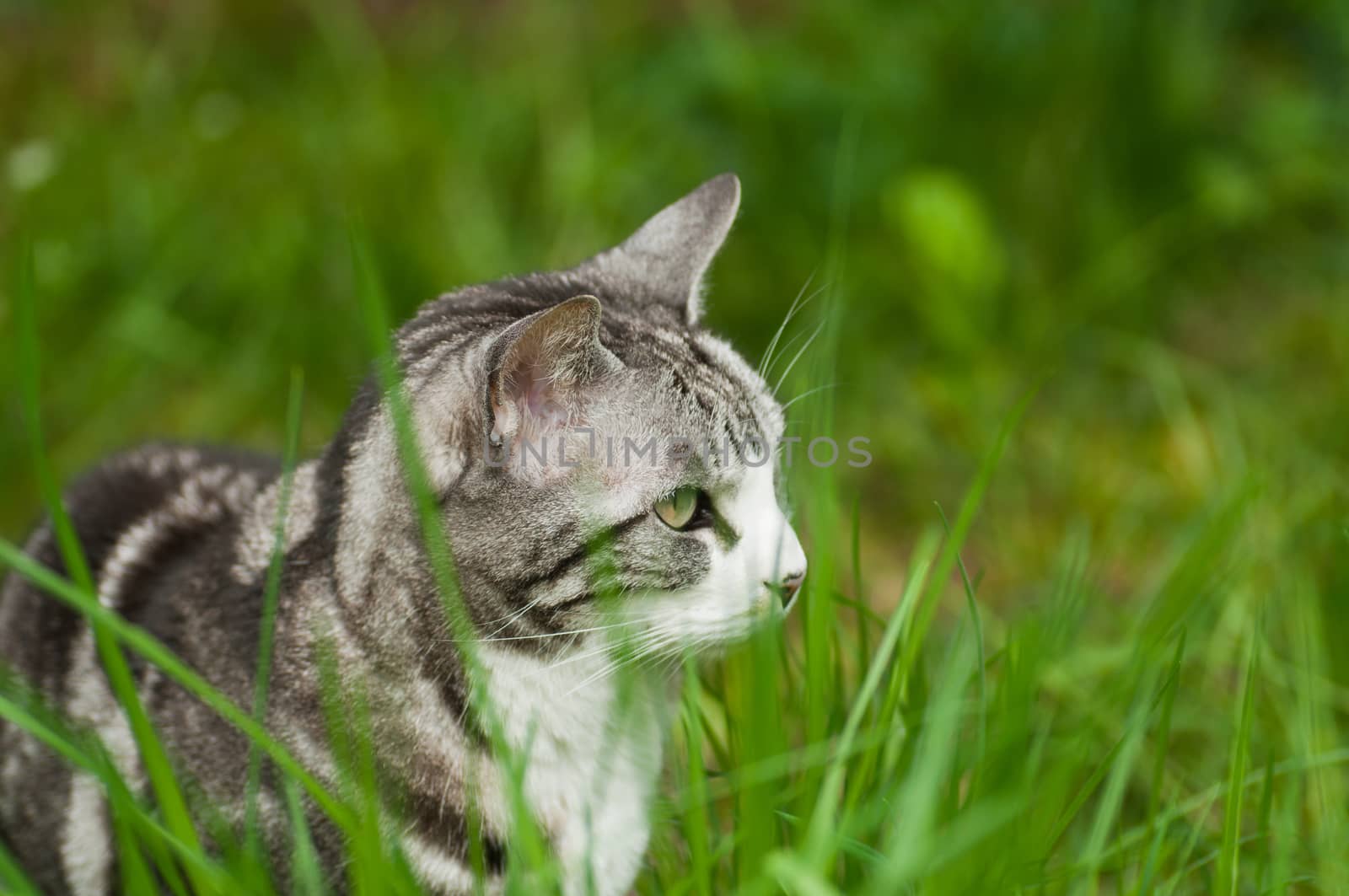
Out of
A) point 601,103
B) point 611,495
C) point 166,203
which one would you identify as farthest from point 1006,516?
point 166,203

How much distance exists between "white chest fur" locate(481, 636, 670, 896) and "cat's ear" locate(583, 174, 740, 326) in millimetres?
541

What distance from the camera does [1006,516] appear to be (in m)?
2.66

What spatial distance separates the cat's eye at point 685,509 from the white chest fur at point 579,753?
19cm

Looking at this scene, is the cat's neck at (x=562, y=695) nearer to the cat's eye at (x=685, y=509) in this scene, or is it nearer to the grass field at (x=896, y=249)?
the cat's eye at (x=685, y=509)

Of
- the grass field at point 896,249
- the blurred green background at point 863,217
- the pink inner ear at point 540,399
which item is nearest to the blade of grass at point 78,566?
the pink inner ear at point 540,399

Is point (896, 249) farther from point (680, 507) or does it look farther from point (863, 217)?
point (680, 507)

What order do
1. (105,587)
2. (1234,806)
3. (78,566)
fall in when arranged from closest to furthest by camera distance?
(78,566) < (1234,806) < (105,587)

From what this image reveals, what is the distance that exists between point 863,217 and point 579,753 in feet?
6.81

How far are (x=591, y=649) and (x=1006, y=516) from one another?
145cm

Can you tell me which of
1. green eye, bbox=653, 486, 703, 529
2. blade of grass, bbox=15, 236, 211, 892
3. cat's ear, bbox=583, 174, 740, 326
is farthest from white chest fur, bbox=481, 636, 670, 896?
cat's ear, bbox=583, 174, 740, 326

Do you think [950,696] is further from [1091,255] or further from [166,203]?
[166,203]

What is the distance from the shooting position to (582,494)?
4.78 ft

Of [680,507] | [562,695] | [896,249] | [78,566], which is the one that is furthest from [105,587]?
[896,249]

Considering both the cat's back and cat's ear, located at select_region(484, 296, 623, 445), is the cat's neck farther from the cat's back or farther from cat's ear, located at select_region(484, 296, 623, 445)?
the cat's back
